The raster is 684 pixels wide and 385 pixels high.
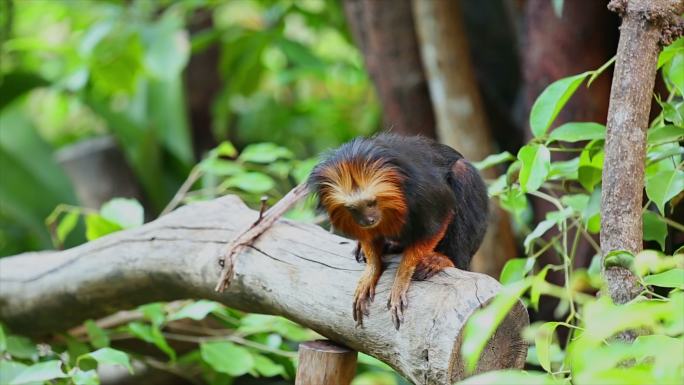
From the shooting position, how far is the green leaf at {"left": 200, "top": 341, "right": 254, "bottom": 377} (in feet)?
10.8

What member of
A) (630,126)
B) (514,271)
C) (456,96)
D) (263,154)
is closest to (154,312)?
(263,154)

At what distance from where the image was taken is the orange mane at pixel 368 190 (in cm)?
233

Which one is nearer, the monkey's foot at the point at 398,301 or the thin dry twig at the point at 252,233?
the monkey's foot at the point at 398,301

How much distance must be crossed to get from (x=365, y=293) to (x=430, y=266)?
0.20m

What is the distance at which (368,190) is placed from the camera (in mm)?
2338

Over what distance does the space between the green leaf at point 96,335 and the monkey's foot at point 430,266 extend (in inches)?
68.2

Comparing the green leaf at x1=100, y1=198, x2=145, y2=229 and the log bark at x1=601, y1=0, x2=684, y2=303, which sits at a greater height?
the log bark at x1=601, y1=0, x2=684, y2=303

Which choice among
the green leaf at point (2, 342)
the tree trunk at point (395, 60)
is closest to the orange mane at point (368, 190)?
the green leaf at point (2, 342)

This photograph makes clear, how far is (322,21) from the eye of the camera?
20.0 feet

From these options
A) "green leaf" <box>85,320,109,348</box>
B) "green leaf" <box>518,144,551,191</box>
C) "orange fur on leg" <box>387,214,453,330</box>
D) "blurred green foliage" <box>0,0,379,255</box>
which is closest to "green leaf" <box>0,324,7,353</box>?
"green leaf" <box>85,320,109,348</box>

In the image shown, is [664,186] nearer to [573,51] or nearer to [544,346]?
[544,346]

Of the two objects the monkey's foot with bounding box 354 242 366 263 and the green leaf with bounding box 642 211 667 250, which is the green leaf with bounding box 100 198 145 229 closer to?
the monkey's foot with bounding box 354 242 366 263

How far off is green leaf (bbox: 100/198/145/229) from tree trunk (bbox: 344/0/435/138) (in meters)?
1.75

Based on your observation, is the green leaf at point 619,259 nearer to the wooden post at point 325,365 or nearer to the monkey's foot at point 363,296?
the monkey's foot at point 363,296
